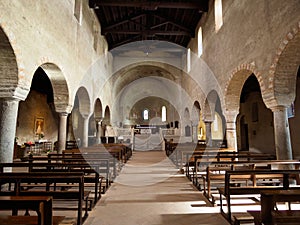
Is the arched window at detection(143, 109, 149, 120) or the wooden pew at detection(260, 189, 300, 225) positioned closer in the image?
the wooden pew at detection(260, 189, 300, 225)

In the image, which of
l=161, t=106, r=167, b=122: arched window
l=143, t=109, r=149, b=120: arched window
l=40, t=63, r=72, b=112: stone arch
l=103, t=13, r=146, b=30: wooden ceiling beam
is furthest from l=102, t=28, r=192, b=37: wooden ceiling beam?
l=143, t=109, r=149, b=120: arched window

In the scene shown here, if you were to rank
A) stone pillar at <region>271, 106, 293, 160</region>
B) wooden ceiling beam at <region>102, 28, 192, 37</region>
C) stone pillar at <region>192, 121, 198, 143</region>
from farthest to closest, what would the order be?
stone pillar at <region>192, 121, 198, 143</region> → wooden ceiling beam at <region>102, 28, 192, 37</region> → stone pillar at <region>271, 106, 293, 160</region>

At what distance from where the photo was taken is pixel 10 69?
214 inches

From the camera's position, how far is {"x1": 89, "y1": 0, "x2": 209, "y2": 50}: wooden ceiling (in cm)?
1120

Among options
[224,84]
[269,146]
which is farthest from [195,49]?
[269,146]

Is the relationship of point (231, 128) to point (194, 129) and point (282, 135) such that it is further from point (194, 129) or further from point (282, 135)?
point (194, 129)

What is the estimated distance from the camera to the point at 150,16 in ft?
43.9

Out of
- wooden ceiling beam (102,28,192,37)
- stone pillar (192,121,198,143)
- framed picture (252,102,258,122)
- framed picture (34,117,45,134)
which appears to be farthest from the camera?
stone pillar (192,121,198,143)

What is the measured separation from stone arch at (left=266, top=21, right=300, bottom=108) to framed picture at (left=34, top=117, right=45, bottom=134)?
1483 cm

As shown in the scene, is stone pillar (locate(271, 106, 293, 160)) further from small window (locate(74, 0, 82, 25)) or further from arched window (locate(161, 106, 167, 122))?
arched window (locate(161, 106, 167, 122))

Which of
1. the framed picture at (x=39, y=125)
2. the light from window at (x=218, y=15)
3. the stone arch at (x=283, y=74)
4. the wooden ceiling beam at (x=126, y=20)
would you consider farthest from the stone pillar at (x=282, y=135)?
the framed picture at (x=39, y=125)

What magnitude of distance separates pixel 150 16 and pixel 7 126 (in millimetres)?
10810

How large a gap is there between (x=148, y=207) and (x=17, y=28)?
526 cm

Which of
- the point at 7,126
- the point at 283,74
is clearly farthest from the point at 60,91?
the point at 283,74
